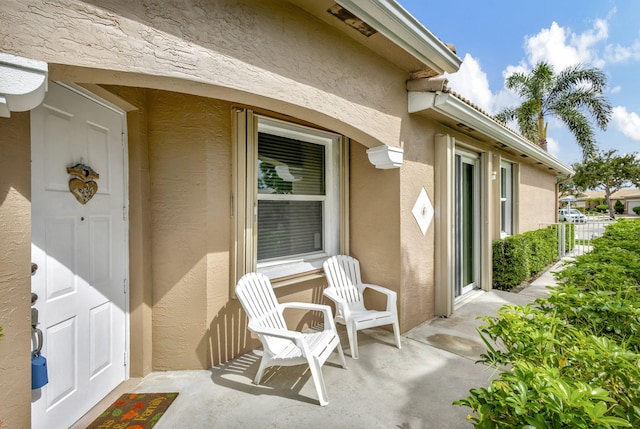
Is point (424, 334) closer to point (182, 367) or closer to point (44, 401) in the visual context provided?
point (182, 367)

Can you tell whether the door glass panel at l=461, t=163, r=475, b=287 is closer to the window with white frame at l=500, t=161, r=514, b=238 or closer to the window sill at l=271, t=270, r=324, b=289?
the window with white frame at l=500, t=161, r=514, b=238

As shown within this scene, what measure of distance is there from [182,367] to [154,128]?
2.56 meters

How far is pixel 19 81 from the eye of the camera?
152cm

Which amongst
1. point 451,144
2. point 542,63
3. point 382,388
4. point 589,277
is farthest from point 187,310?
point 542,63

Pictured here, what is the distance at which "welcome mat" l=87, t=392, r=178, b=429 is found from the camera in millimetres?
2393

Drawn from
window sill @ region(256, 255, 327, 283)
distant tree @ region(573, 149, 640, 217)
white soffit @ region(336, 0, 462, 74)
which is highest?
distant tree @ region(573, 149, 640, 217)

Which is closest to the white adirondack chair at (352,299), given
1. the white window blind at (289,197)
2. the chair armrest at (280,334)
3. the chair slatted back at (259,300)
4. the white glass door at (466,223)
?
the white window blind at (289,197)

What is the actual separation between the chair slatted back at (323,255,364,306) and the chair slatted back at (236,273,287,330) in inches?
34.4

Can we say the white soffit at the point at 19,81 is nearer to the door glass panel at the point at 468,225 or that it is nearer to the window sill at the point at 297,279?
the window sill at the point at 297,279

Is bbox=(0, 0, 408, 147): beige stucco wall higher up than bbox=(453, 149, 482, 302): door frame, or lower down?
higher up

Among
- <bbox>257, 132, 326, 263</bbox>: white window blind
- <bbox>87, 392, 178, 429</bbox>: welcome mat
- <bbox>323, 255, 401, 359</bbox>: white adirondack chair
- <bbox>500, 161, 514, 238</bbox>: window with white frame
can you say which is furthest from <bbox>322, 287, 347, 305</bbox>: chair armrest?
<bbox>500, 161, 514, 238</bbox>: window with white frame

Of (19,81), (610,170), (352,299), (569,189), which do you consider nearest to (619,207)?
(569,189)

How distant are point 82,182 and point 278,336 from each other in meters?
2.12

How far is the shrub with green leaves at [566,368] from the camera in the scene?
0.87 meters
